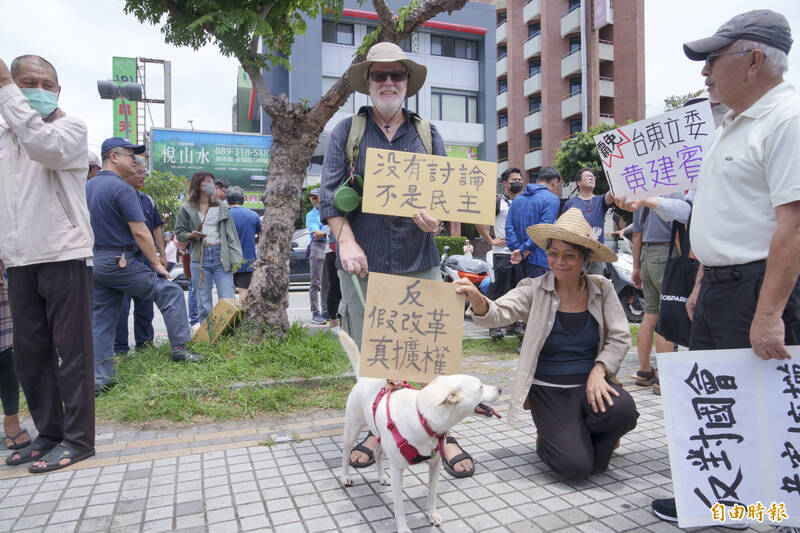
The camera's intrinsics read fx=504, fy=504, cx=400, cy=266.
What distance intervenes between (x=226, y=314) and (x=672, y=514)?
14.2ft

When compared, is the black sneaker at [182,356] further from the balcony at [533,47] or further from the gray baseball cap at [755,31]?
the balcony at [533,47]

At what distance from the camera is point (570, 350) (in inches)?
121

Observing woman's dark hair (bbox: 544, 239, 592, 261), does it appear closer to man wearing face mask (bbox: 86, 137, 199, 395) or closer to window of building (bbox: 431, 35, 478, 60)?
man wearing face mask (bbox: 86, 137, 199, 395)

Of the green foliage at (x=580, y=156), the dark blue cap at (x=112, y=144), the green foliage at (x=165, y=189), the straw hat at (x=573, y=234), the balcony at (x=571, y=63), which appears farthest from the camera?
the balcony at (x=571, y=63)

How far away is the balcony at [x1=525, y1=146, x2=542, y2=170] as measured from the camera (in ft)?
113

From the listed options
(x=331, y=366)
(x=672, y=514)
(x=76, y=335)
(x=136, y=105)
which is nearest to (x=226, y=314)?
(x=331, y=366)

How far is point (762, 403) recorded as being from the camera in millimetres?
2090

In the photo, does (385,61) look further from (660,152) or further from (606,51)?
(606,51)

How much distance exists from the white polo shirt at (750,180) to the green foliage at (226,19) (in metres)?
4.23

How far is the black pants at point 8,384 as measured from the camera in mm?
3414

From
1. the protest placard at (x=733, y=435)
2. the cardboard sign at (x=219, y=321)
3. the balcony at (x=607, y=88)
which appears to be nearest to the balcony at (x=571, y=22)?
the balcony at (x=607, y=88)

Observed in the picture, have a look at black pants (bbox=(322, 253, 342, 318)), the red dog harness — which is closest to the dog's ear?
the red dog harness

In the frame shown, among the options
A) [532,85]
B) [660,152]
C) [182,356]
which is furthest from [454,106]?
[660,152]

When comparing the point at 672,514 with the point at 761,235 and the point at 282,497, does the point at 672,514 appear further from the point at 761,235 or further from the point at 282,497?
the point at 282,497
